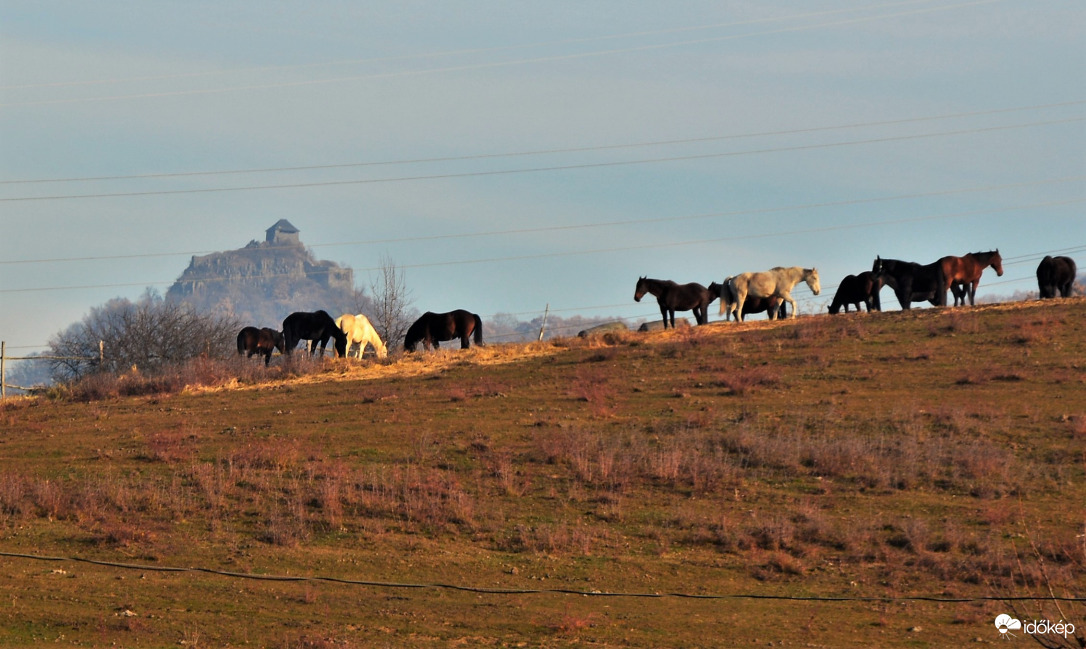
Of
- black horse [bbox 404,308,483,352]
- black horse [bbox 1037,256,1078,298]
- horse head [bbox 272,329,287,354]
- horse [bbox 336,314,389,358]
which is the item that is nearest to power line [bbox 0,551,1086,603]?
black horse [bbox 404,308,483,352]

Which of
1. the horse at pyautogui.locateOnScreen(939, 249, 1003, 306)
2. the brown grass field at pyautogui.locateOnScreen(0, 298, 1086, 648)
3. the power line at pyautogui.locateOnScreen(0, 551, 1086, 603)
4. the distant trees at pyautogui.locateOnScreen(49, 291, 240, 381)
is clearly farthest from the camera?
the distant trees at pyautogui.locateOnScreen(49, 291, 240, 381)

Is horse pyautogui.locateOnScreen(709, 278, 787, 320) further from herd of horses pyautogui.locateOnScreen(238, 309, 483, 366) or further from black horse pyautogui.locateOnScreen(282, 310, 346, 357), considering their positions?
black horse pyautogui.locateOnScreen(282, 310, 346, 357)

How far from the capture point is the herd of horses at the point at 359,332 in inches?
1629

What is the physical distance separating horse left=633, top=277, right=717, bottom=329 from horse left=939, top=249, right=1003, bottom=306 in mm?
8012

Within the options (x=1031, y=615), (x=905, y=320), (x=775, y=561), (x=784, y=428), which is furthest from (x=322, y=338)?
(x=1031, y=615)

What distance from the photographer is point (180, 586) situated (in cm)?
1511

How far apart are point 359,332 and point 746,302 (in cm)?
1391

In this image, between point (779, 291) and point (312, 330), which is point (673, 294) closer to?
point (779, 291)

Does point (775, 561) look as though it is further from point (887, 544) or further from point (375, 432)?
point (375, 432)

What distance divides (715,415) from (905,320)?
14.1 meters

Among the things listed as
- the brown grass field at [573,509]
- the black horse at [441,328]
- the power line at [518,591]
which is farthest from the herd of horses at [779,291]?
the power line at [518,591]

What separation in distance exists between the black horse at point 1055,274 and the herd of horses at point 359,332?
1941 centimetres

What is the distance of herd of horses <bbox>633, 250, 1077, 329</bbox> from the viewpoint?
41.0 meters

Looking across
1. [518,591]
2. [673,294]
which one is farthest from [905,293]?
[518,591]
